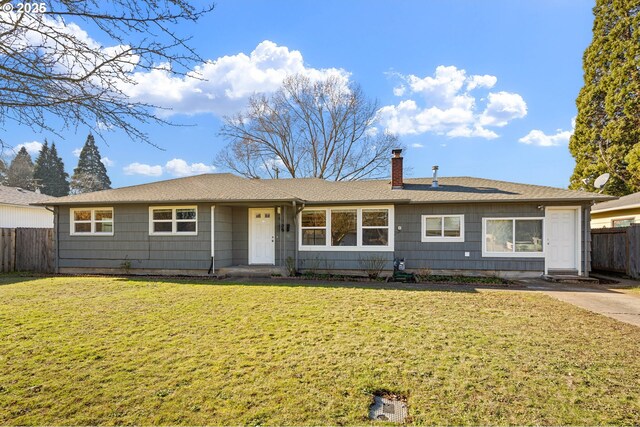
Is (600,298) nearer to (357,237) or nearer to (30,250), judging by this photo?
(357,237)

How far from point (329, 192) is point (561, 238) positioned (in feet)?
25.4

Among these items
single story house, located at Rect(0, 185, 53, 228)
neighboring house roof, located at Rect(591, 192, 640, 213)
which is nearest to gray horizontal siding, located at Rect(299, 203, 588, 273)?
neighboring house roof, located at Rect(591, 192, 640, 213)

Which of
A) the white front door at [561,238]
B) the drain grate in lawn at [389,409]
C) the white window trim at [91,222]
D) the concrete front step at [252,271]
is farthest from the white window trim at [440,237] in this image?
the white window trim at [91,222]

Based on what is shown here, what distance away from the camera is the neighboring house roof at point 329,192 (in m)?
11.0

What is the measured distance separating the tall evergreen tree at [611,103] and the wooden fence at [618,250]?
6.33m

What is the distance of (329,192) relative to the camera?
1262 cm

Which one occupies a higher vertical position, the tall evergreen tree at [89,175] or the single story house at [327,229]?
the tall evergreen tree at [89,175]


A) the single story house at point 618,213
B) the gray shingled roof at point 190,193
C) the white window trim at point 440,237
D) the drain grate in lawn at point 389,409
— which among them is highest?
the gray shingled roof at point 190,193

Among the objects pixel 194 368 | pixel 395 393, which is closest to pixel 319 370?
pixel 395 393

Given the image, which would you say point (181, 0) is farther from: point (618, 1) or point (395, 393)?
point (618, 1)

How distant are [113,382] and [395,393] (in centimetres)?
277

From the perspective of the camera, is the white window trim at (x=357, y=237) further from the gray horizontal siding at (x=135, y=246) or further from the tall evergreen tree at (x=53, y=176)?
the tall evergreen tree at (x=53, y=176)

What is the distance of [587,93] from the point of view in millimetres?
19922

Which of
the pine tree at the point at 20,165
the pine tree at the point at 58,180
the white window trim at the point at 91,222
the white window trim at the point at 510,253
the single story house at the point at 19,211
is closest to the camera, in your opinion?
the pine tree at the point at 20,165
